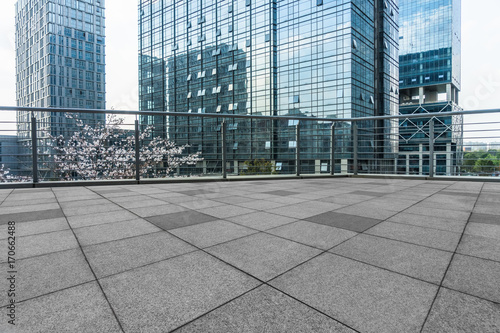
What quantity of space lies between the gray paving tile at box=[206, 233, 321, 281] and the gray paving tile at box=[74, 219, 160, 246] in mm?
796

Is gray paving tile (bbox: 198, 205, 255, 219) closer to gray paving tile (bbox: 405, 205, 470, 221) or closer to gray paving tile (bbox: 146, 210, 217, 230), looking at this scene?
gray paving tile (bbox: 146, 210, 217, 230)

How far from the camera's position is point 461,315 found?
41.2 inches

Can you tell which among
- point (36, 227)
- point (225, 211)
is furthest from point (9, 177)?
point (225, 211)

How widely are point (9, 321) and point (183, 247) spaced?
A: 3.11ft

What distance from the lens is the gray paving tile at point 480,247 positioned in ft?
5.54

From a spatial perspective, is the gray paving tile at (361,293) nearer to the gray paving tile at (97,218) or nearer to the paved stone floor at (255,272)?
the paved stone floor at (255,272)

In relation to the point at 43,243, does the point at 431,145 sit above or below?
above

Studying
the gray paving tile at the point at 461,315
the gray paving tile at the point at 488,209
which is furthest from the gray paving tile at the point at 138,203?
the gray paving tile at the point at 488,209

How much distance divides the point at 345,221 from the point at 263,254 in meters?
1.21

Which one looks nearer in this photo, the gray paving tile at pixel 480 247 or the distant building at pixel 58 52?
the gray paving tile at pixel 480 247

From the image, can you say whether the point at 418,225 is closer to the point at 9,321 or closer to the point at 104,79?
the point at 9,321

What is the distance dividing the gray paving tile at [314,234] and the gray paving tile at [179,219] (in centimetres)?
78

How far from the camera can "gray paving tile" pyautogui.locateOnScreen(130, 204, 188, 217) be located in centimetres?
291

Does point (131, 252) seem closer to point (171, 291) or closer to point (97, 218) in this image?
point (171, 291)
